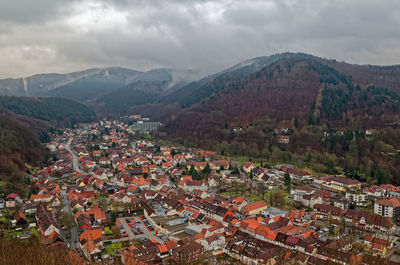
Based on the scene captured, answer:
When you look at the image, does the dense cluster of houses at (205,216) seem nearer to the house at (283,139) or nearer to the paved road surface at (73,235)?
the paved road surface at (73,235)

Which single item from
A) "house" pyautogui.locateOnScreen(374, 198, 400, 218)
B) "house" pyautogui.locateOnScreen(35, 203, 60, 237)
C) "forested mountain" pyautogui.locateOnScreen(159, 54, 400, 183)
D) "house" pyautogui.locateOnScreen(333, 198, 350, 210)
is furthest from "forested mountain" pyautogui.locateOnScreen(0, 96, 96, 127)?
"house" pyautogui.locateOnScreen(374, 198, 400, 218)

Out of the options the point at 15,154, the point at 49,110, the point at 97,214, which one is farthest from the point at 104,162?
the point at 49,110

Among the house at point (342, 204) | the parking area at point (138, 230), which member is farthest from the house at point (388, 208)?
the parking area at point (138, 230)

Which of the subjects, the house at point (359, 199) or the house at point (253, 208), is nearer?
the house at point (253, 208)

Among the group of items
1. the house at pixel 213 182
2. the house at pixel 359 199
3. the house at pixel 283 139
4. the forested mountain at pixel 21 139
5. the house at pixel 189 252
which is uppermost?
the forested mountain at pixel 21 139

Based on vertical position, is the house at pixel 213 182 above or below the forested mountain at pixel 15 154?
below

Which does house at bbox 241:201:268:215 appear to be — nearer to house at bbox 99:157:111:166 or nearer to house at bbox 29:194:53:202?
house at bbox 29:194:53:202

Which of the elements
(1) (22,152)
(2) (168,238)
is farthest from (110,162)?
(2) (168,238)

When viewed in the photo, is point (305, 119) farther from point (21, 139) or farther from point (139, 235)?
point (21, 139)
